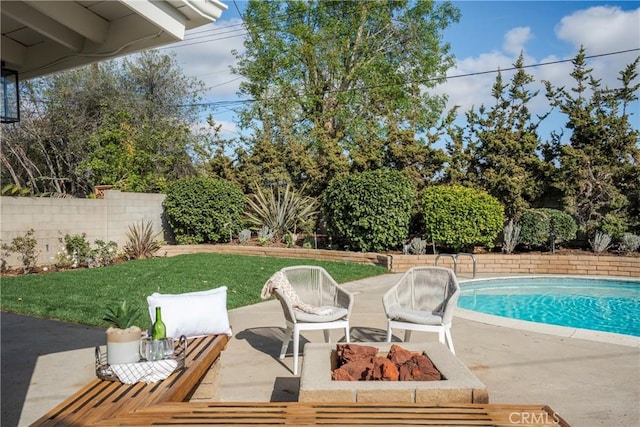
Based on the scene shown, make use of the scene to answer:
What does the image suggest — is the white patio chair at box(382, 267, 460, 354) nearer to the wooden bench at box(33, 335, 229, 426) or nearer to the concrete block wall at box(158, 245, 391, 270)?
the wooden bench at box(33, 335, 229, 426)

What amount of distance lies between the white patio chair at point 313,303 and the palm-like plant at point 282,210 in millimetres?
9199

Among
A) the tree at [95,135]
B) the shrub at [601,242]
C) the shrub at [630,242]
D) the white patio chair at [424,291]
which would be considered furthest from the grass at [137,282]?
the shrub at [630,242]

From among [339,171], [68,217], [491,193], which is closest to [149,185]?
[68,217]

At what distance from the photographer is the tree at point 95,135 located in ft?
56.3

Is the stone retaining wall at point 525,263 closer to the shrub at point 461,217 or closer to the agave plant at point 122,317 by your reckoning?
the shrub at point 461,217

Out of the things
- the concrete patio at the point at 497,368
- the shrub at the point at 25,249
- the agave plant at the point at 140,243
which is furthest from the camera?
the agave plant at the point at 140,243

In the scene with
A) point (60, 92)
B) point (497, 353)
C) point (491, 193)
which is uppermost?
point (60, 92)

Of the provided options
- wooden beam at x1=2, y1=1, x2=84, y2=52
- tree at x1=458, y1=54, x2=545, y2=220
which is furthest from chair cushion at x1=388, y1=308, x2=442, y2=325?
tree at x1=458, y1=54, x2=545, y2=220

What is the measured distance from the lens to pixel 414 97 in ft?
76.3

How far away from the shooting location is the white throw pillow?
380 centimetres

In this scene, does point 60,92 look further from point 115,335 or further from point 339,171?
point 115,335

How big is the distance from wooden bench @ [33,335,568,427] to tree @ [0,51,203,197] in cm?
1445

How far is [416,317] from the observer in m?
4.92

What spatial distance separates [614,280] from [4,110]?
38.1 ft
